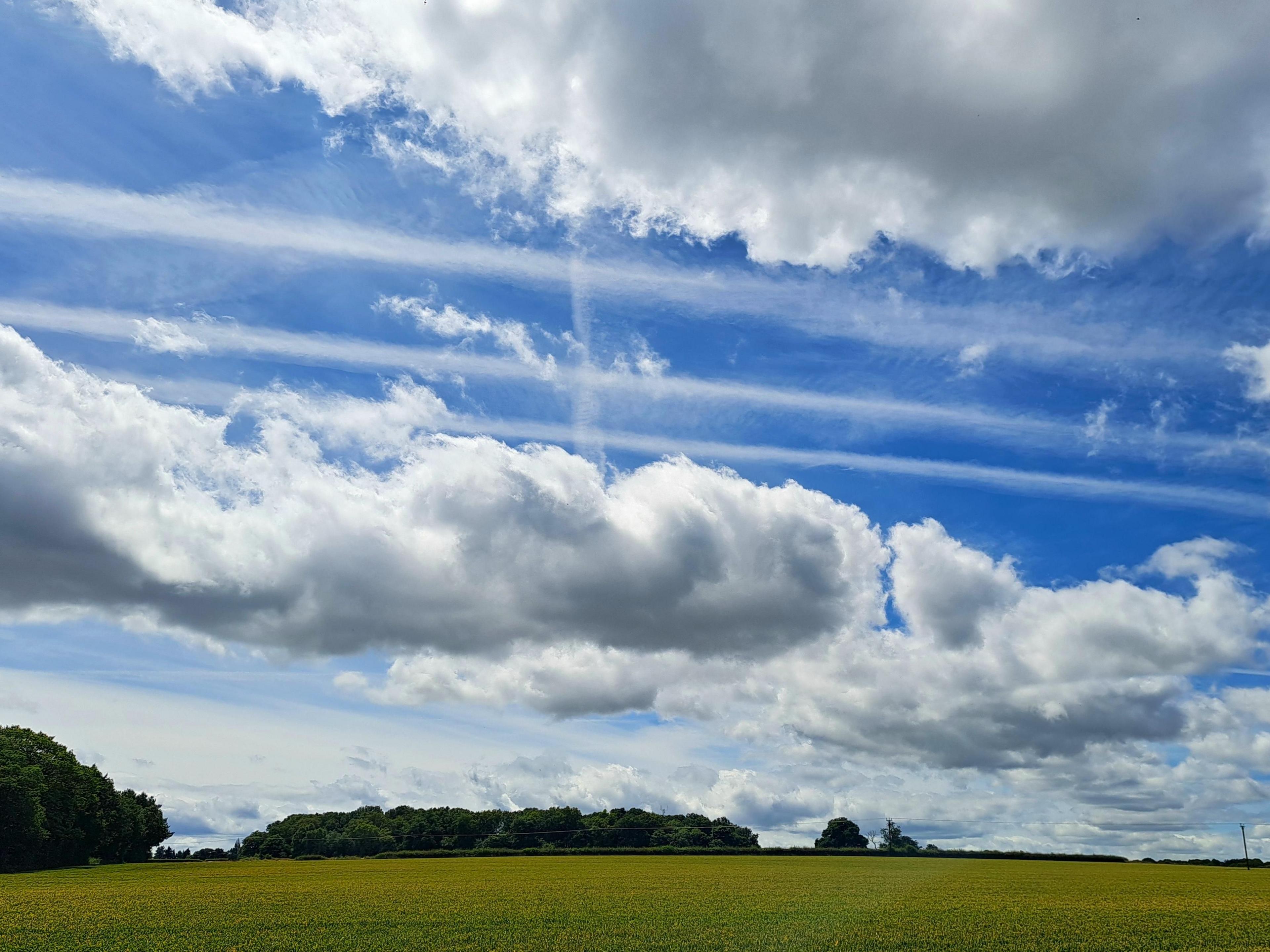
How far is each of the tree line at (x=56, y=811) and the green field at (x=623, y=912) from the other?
18.3m

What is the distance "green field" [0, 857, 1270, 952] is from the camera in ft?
126

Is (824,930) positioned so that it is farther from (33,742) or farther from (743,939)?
(33,742)

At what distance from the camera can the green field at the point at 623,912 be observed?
38469 mm

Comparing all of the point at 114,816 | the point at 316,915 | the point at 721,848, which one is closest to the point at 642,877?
the point at 316,915

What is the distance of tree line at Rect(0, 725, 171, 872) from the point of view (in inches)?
4316

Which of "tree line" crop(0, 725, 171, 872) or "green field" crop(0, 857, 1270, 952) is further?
"tree line" crop(0, 725, 171, 872)

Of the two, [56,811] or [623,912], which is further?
[56,811]

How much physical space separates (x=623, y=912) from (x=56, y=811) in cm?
11351

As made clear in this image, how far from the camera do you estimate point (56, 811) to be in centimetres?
12394

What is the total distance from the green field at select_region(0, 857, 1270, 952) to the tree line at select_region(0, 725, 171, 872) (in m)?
18.3

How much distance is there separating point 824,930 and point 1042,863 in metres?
150

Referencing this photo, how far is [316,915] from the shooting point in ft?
161

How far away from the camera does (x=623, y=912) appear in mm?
50969

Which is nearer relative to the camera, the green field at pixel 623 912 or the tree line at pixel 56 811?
the green field at pixel 623 912
